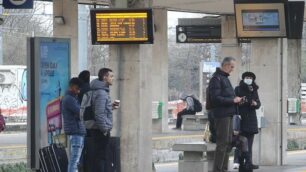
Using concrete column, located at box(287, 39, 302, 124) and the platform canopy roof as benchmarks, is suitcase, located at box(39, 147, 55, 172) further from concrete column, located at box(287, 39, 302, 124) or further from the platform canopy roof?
concrete column, located at box(287, 39, 302, 124)

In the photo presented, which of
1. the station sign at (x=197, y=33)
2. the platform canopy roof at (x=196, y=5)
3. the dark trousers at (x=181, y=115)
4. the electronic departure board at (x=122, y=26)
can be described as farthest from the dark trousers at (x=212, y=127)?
the station sign at (x=197, y=33)

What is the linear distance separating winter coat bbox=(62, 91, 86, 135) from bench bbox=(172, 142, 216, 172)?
2452mm

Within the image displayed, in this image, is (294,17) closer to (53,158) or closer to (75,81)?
(75,81)

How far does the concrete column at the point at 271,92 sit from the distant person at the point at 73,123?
18.6 ft

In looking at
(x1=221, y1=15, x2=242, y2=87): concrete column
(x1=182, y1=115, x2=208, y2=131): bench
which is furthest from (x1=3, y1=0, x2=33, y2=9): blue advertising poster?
(x1=221, y1=15, x2=242, y2=87): concrete column

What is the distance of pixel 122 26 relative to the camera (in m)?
14.3

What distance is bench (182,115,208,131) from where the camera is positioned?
31.0 m

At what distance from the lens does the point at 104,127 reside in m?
12.1

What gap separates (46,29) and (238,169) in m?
47.7

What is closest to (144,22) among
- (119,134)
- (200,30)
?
(119,134)

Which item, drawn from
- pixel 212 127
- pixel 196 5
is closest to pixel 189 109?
pixel 196 5

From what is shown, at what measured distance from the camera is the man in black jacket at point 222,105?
43.5 ft

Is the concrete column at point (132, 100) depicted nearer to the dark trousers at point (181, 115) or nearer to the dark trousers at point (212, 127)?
the dark trousers at point (212, 127)

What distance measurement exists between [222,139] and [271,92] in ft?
12.7
